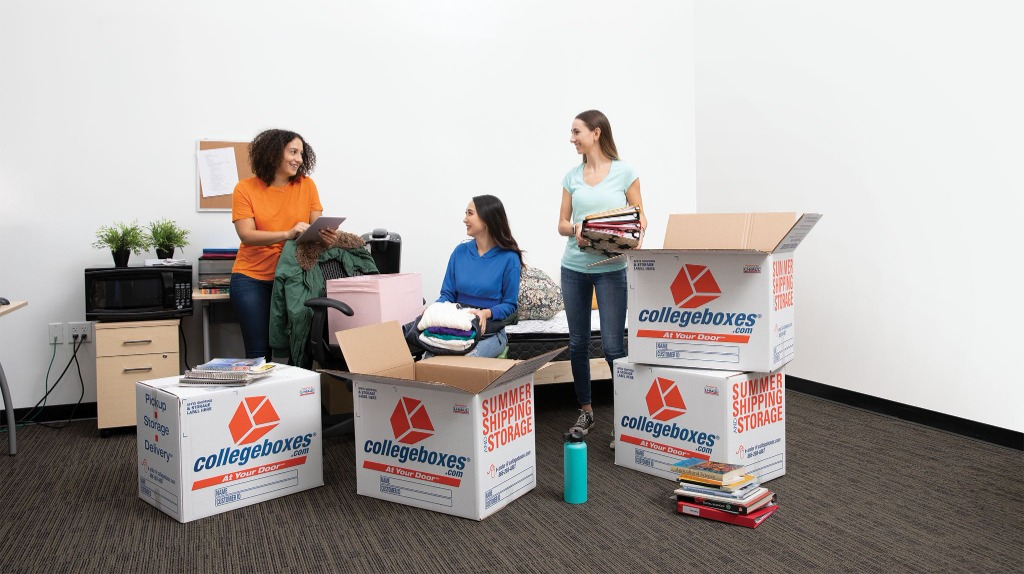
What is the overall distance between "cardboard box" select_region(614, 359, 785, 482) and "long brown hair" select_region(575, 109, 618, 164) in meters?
0.97

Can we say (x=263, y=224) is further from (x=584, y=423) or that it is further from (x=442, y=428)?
(x=584, y=423)

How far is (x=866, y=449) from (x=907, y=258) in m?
1.07

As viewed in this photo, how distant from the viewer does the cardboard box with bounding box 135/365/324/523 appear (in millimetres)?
2545

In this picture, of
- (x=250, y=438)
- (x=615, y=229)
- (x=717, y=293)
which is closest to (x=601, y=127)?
(x=615, y=229)

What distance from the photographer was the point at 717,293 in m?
2.90

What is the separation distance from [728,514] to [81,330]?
11.5 feet

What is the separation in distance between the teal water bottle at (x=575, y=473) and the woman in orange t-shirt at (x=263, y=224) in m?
1.61

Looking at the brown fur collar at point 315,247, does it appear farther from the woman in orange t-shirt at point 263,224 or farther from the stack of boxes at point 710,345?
the stack of boxes at point 710,345

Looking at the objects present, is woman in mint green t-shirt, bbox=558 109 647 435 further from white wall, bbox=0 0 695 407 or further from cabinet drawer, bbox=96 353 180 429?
cabinet drawer, bbox=96 353 180 429

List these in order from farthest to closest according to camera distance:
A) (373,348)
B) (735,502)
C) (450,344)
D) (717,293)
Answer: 1. (450,344)
2. (717,293)
3. (373,348)
4. (735,502)

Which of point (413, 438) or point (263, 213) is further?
point (263, 213)

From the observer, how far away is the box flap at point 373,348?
265 centimetres

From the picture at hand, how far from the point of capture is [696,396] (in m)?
2.86

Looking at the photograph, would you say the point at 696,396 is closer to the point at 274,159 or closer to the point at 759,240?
the point at 759,240
